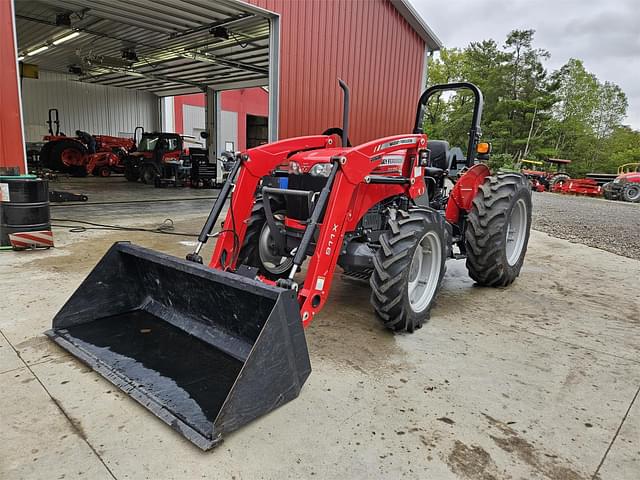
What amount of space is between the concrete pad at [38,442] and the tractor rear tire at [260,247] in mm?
1719

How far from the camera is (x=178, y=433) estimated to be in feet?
6.56

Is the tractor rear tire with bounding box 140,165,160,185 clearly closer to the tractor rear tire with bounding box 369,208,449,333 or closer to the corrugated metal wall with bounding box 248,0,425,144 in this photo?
the corrugated metal wall with bounding box 248,0,425,144

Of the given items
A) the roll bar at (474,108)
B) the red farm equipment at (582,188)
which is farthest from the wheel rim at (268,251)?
the red farm equipment at (582,188)

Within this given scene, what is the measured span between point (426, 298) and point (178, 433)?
214 centimetres

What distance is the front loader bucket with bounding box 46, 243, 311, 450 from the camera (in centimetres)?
206

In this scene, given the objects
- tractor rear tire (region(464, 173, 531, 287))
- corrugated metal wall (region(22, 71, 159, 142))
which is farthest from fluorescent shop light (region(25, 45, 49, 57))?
tractor rear tire (region(464, 173, 531, 287))

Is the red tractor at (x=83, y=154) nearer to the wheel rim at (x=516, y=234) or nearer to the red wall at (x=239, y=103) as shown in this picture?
the red wall at (x=239, y=103)

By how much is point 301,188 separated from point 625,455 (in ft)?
8.35

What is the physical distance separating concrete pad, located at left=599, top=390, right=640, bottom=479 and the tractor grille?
2326 millimetres

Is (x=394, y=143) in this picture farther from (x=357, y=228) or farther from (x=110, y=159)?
(x=110, y=159)

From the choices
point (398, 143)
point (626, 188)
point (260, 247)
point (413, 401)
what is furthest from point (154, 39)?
point (626, 188)

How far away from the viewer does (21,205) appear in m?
5.19

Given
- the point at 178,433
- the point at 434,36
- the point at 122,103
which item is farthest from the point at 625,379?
the point at 122,103

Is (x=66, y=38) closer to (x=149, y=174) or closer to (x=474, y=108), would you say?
(x=149, y=174)
